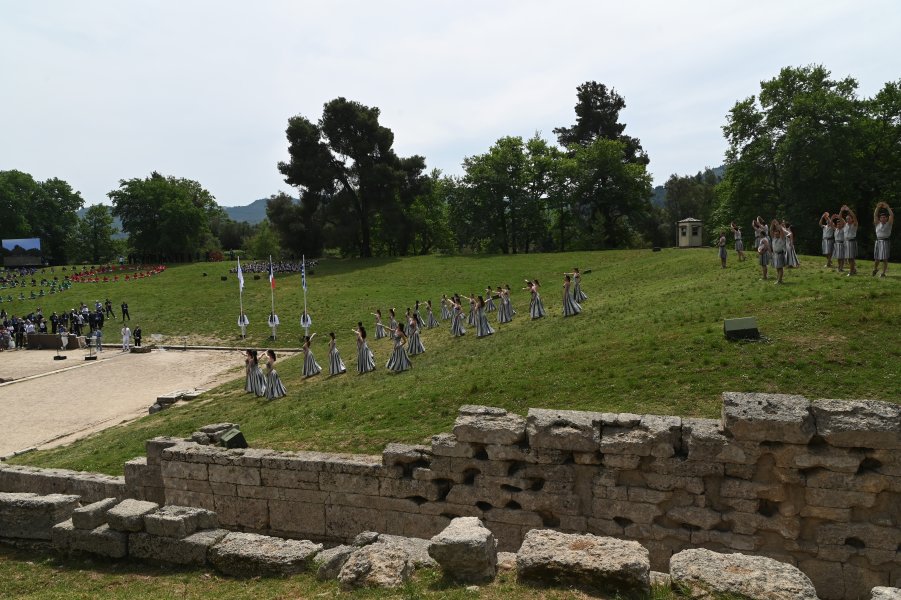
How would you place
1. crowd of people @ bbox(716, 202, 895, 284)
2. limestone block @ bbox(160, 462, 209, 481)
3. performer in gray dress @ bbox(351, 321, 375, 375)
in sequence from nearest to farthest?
limestone block @ bbox(160, 462, 209, 481) < crowd of people @ bbox(716, 202, 895, 284) < performer in gray dress @ bbox(351, 321, 375, 375)

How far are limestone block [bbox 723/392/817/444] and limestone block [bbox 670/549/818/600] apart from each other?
8.51 ft

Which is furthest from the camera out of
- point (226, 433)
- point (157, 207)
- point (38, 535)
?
point (157, 207)

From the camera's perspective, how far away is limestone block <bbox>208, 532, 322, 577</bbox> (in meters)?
8.78

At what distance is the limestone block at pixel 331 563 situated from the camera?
328 inches

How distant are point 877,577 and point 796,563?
104 centimetres

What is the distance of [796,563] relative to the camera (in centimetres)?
909

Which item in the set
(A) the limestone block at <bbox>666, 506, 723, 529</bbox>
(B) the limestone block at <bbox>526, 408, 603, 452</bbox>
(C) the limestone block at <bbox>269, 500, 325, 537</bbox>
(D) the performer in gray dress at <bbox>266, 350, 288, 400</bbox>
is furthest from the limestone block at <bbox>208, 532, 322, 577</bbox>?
(D) the performer in gray dress at <bbox>266, 350, 288, 400</bbox>

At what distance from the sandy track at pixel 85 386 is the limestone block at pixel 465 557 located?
18796 millimetres

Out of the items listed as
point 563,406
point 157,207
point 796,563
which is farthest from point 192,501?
point 157,207

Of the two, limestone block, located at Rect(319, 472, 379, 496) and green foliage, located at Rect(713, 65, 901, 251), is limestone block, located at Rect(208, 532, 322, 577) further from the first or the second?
green foliage, located at Rect(713, 65, 901, 251)

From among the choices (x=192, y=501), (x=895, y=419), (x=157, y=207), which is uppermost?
(x=157, y=207)

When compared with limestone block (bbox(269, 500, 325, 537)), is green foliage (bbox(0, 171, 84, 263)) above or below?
above

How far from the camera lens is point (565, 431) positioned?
10.0m

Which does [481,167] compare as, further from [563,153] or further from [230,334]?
[230,334]
